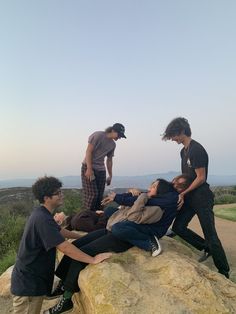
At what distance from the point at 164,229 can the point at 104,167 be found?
230cm

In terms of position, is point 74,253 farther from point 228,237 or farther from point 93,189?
point 228,237

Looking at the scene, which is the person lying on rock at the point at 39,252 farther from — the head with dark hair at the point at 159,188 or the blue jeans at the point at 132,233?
the head with dark hair at the point at 159,188

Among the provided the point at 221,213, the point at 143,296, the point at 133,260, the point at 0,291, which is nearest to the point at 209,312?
the point at 143,296

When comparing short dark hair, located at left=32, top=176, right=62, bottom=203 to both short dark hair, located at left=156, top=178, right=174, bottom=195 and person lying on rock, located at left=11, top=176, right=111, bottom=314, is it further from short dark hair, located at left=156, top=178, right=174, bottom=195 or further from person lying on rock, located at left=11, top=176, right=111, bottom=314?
short dark hair, located at left=156, top=178, right=174, bottom=195

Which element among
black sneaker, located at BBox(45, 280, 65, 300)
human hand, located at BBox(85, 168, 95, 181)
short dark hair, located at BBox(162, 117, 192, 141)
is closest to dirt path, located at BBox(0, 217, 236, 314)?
black sneaker, located at BBox(45, 280, 65, 300)

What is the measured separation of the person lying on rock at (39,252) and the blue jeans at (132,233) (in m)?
0.49

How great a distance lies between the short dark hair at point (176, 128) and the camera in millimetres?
5531

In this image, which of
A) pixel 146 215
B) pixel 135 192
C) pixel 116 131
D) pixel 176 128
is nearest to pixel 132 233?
pixel 146 215

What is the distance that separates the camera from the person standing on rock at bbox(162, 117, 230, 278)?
537cm

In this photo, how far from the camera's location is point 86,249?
4.73 m

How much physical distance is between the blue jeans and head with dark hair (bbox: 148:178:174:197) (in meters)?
0.49

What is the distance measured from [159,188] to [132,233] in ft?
2.34

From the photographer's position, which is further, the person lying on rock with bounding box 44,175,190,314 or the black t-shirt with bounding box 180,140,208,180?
the black t-shirt with bounding box 180,140,208,180

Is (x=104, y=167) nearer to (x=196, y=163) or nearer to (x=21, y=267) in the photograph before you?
(x=196, y=163)
